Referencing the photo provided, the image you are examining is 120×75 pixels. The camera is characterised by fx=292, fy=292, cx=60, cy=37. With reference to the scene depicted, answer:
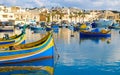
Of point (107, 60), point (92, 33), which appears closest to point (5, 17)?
point (92, 33)

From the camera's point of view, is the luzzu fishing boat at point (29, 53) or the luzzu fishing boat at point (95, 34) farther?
the luzzu fishing boat at point (95, 34)

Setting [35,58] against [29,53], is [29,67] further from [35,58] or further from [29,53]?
[35,58]

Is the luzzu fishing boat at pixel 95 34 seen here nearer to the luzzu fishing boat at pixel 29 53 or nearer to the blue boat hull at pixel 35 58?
the luzzu fishing boat at pixel 29 53

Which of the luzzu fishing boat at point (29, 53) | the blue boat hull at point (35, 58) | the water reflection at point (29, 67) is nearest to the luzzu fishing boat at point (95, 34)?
A: the luzzu fishing boat at point (29, 53)

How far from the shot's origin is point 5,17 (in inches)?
3472

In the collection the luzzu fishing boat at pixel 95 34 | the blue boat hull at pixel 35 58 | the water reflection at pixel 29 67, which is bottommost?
the luzzu fishing boat at pixel 95 34

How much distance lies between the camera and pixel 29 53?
21844mm

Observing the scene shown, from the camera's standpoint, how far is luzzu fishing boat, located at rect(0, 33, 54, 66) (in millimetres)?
21062

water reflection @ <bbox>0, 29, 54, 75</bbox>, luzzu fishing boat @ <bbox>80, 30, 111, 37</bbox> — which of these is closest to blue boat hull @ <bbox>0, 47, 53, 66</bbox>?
water reflection @ <bbox>0, 29, 54, 75</bbox>

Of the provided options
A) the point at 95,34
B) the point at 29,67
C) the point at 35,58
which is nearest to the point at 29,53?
the point at 35,58

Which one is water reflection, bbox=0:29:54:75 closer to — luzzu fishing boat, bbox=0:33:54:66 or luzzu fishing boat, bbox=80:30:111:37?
luzzu fishing boat, bbox=0:33:54:66

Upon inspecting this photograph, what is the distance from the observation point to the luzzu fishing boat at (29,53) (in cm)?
2106

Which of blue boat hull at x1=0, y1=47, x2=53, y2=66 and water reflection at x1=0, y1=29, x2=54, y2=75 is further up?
blue boat hull at x1=0, y1=47, x2=53, y2=66

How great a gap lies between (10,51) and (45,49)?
9.57 feet
